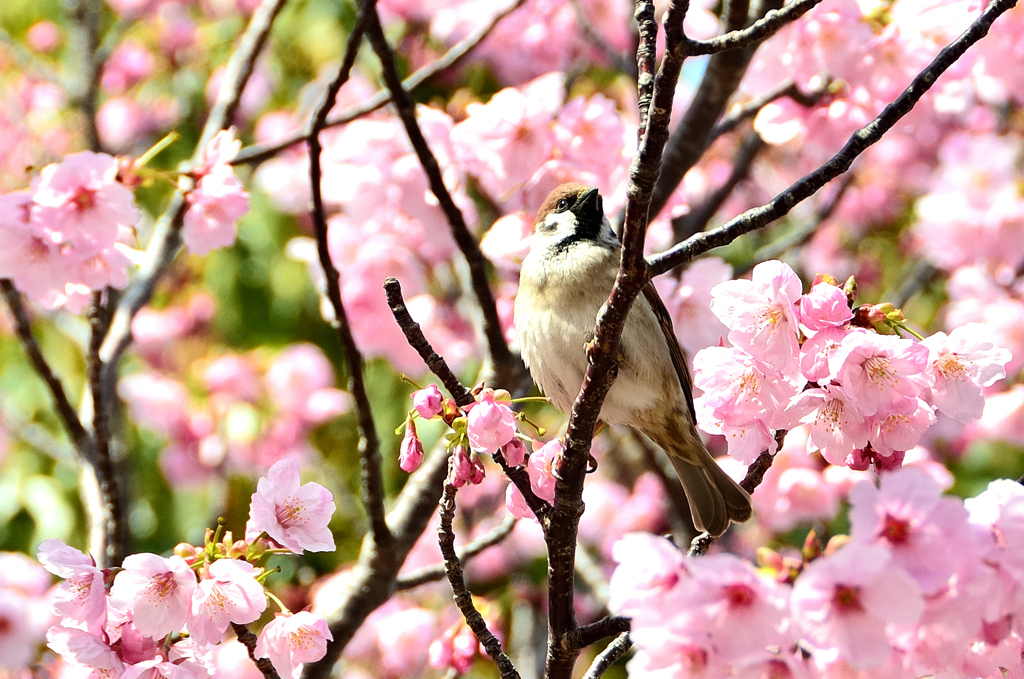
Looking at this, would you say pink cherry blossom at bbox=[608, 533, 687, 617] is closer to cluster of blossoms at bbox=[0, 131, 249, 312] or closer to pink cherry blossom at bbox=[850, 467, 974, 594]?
pink cherry blossom at bbox=[850, 467, 974, 594]

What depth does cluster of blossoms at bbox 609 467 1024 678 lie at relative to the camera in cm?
112

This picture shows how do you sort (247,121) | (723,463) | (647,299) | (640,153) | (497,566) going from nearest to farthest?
(640,153), (647,299), (723,463), (497,566), (247,121)

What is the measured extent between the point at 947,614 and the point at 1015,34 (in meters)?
2.87

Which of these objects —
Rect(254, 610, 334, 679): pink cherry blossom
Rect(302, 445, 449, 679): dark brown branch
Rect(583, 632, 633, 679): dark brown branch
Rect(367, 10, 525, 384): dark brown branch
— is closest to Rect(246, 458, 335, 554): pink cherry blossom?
Rect(254, 610, 334, 679): pink cherry blossom

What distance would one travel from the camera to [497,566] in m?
4.87

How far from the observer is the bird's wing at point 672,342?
281cm

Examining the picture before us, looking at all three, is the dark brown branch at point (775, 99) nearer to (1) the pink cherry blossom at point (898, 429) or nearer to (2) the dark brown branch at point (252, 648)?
(1) the pink cherry blossom at point (898, 429)

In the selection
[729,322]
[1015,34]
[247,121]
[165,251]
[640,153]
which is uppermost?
[247,121]

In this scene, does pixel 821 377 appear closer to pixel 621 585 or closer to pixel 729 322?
pixel 729 322

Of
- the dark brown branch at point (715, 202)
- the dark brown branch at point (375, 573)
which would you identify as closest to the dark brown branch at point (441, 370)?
the dark brown branch at point (375, 573)

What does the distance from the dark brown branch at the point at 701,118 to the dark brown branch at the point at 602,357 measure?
1386mm

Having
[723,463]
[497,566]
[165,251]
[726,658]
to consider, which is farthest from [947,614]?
[497,566]

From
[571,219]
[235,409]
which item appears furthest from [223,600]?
[235,409]

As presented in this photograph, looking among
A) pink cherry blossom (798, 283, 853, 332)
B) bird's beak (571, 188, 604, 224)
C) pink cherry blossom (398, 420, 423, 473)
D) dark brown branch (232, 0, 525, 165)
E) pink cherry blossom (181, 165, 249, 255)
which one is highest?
dark brown branch (232, 0, 525, 165)
